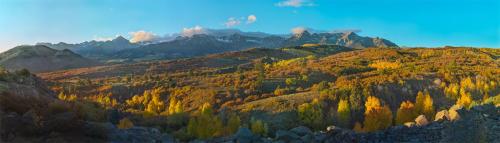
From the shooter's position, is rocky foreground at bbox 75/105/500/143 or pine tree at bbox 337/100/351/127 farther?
pine tree at bbox 337/100/351/127

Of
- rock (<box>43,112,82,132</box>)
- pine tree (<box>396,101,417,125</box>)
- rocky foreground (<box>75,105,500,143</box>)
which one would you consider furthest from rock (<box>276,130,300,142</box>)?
pine tree (<box>396,101,417,125</box>)

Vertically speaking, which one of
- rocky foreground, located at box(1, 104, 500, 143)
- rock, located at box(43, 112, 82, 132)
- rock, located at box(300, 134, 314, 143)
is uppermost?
rock, located at box(43, 112, 82, 132)

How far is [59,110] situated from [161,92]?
89.1 metres

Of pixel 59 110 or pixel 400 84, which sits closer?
pixel 59 110

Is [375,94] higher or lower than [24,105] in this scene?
lower

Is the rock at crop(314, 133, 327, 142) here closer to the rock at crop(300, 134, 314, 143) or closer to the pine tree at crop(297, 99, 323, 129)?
the rock at crop(300, 134, 314, 143)

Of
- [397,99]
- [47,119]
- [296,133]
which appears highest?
[47,119]

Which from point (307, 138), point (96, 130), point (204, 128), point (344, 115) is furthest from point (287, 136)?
point (344, 115)

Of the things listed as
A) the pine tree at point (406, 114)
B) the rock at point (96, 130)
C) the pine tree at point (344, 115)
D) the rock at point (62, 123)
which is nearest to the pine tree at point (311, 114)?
the pine tree at point (344, 115)

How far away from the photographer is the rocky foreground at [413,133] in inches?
942

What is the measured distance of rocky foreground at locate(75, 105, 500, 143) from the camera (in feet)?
78.5

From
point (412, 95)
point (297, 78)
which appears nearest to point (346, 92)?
point (412, 95)

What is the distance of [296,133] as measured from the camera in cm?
2859

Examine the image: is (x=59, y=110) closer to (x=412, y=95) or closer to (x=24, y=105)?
(x=24, y=105)
